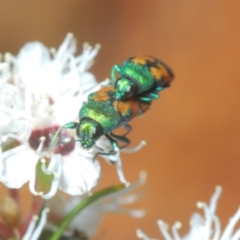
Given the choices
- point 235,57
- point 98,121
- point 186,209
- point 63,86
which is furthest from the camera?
point 235,57

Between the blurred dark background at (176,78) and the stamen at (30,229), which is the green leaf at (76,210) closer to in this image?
the stamen at (30,229)

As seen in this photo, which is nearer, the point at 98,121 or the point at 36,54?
the point at 98,121

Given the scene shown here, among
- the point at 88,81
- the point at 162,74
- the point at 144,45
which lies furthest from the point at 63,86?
the point at 144,45

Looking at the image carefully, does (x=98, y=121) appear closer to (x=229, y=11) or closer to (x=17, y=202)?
(x=17, y=202)

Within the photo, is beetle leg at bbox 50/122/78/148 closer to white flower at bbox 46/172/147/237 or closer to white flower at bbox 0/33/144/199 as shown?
white flower at bbox 0/33/144/199

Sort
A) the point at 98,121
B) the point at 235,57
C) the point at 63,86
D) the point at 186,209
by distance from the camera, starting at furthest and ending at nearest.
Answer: the point at 235,57 < the point at 186,209 < the point at 63,86 < the point at 98,121

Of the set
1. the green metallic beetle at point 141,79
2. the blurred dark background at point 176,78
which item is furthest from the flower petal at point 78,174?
the blurred dark background at point 176,78

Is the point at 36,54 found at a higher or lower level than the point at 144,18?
lower

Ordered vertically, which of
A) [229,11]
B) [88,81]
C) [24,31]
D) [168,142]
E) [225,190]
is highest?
[24,31]
